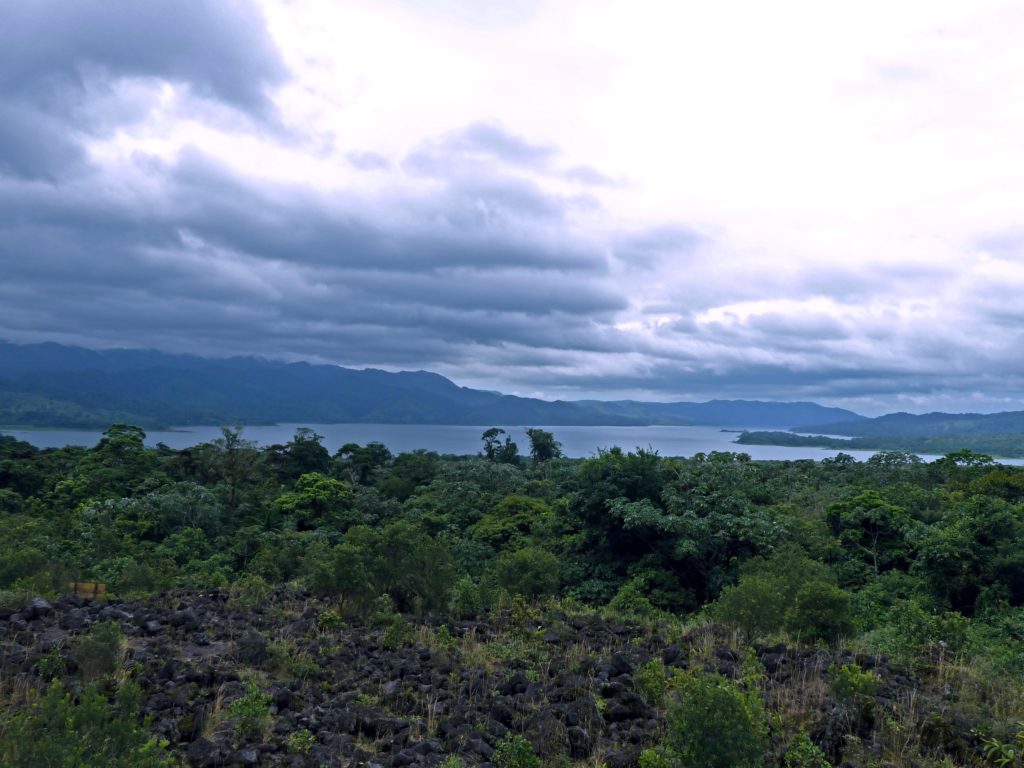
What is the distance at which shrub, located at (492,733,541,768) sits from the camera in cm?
642

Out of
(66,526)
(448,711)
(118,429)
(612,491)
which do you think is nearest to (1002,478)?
(612,491)

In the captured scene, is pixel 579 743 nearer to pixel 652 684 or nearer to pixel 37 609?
pixel 652 684

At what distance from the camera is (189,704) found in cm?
752

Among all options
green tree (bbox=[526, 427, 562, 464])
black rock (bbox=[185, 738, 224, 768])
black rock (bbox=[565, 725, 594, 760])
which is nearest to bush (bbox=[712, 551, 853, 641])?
black rock (bbox=[565, 725, 594, 760])

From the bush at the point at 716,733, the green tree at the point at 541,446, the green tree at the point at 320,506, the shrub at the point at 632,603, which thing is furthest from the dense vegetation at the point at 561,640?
the green tree at the point at 541,446

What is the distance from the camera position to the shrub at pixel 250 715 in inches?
274

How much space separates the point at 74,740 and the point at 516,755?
370 centimetres

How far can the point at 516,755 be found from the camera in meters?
6.43

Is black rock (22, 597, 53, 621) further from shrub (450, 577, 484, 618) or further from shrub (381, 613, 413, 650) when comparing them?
shrub (450, 577, 484, 618)

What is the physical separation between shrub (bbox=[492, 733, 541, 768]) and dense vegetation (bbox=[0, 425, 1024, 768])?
0.03 m

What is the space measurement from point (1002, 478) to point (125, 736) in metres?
33.9

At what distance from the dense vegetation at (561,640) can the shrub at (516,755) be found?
0.08 ft

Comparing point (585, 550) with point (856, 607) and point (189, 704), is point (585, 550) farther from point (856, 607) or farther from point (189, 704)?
point (189, 704)

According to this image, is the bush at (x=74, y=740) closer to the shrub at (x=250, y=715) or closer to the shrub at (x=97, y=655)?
the shrub at (x=250, y=715)
